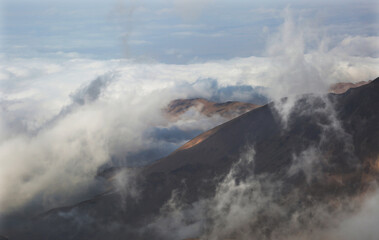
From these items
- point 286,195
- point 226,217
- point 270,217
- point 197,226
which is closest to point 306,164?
point 286,195

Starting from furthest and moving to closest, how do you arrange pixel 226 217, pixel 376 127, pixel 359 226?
1. pixel 226 217
2. pixel 376 127
3. pixel 359 226

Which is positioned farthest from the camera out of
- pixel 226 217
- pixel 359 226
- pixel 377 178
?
pixel 226 217

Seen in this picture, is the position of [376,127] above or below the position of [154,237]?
above

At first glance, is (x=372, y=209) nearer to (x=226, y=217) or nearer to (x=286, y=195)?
(x=286, y=195)

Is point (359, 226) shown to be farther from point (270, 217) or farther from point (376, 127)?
point (376, 127)

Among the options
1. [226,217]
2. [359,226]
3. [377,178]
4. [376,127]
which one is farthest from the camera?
[226,217]

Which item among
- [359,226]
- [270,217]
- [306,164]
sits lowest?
[359,226]

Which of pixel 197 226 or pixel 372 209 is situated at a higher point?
pixel 197 226

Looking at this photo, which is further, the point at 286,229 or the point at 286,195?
the point at 286,195

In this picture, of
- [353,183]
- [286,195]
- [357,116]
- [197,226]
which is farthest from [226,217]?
[357,116]
